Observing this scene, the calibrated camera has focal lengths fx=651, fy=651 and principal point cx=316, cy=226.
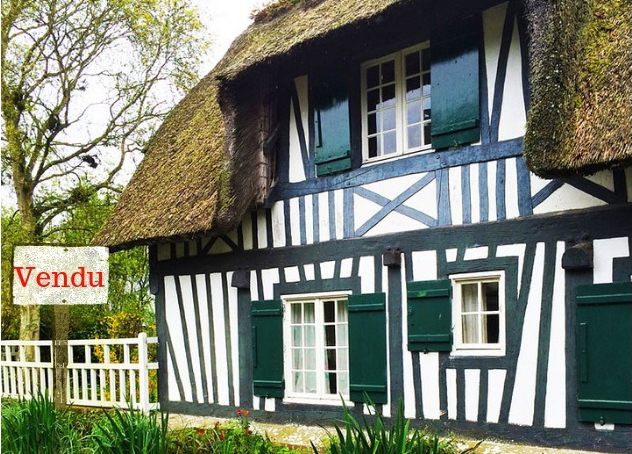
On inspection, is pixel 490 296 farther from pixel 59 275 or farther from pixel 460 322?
pixel 59 275

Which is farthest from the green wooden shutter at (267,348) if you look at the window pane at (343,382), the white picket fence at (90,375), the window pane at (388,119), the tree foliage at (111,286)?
the tree foliage at (111,286)

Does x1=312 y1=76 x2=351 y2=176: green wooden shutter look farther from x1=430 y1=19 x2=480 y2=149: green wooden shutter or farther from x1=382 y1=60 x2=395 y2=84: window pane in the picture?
x1=430 y1=19 x2=480 y2=149: green wooden shutter

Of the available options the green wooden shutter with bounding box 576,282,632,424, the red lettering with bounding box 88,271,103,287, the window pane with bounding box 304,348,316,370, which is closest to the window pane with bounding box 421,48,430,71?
the green wooden shutter with bounding box 576,282,632,424

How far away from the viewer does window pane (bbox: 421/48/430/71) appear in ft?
22.3

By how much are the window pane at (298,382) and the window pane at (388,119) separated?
3031mm

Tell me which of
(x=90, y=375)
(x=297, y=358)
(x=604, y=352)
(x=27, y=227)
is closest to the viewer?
(x=604, y=352)

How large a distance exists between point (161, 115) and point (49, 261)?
7888 mm

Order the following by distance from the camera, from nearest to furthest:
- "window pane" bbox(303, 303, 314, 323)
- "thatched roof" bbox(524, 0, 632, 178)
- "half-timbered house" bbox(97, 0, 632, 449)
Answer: "thatched roof" bbox(524, 0, 632, 178)
"half-timbered house" bbox(97, 0, 632, 449)
"window pane" bbox(303, 303, 314, 323)

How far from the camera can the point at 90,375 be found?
9469 mm

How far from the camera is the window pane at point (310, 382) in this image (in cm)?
757

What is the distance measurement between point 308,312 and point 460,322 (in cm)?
201

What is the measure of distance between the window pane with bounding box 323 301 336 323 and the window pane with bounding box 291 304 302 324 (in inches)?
15.0

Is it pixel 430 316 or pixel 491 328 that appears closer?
pixel 491 328

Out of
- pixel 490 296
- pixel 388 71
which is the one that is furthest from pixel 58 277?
pixel 490 296
